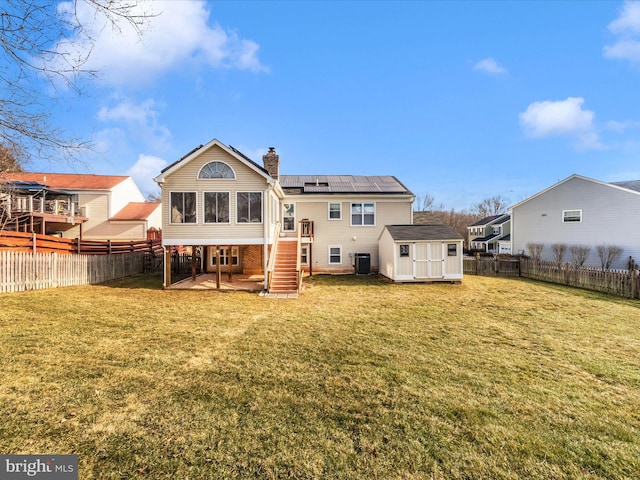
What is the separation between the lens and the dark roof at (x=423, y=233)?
14297mm

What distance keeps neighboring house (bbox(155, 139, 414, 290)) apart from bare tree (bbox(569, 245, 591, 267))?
13.5 m

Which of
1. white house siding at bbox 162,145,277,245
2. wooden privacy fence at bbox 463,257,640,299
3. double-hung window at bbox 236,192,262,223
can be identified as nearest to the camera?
wooden privacy fence at bbox 463,257,640,299

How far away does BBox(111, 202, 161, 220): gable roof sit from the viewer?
25.8 m

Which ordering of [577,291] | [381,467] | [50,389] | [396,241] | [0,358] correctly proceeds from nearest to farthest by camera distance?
[381,467]
[50,389]
[0,358]
[577,291]
[396,241]

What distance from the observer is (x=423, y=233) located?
14.8m

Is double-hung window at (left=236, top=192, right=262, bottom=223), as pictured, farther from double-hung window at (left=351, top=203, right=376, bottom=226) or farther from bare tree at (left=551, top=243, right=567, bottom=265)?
bare tree at (left=551, top=243, right=567, bottom=265)

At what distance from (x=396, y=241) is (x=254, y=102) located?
35.4ft

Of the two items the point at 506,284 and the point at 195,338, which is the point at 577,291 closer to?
the point at 506,284

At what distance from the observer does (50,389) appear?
4059 millimetres

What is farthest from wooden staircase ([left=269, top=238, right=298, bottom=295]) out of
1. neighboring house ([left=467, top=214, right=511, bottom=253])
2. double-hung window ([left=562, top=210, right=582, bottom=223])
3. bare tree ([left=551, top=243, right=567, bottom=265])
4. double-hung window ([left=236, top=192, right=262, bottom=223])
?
neighboring house ([left=467, top=214, right=511, bottom=253])

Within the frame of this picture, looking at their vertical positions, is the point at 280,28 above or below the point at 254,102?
above

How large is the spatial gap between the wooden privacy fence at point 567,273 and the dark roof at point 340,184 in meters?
7.36

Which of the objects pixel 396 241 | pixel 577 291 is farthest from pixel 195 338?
pixel 577 291

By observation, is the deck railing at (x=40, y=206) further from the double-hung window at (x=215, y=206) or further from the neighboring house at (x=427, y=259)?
the neighboring house at (x=427, y=259)
